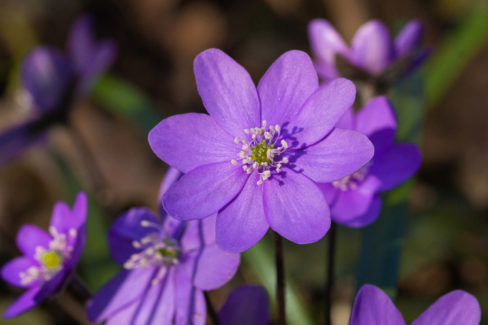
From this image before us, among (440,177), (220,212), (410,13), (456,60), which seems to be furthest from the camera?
(410,13)

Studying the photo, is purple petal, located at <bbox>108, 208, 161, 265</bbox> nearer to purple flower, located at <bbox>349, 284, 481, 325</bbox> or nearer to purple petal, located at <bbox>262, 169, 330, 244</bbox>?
purple petal, located at <bbox>262, 169, 330, 244</bbox>

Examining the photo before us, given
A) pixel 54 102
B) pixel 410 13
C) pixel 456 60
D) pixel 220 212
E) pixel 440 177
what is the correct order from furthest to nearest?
pixel 410 13, pixel 440 177, pixel 456 60, pixel 54 102, pixel 220 212

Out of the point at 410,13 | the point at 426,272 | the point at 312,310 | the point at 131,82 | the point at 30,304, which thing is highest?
the point at 30,304

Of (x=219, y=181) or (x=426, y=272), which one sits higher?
(x=219, y=181)

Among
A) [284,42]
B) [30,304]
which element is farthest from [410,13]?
[30,304]

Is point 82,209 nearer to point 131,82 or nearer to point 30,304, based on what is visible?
point 30,304

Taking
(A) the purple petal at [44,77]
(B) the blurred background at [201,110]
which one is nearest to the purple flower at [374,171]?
(B) the blurred background at [201,110]

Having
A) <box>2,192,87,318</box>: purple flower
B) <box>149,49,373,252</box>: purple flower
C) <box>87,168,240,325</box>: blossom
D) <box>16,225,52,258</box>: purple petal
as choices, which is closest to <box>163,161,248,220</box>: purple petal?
<box>149,49,373,252</box>: purple flower
